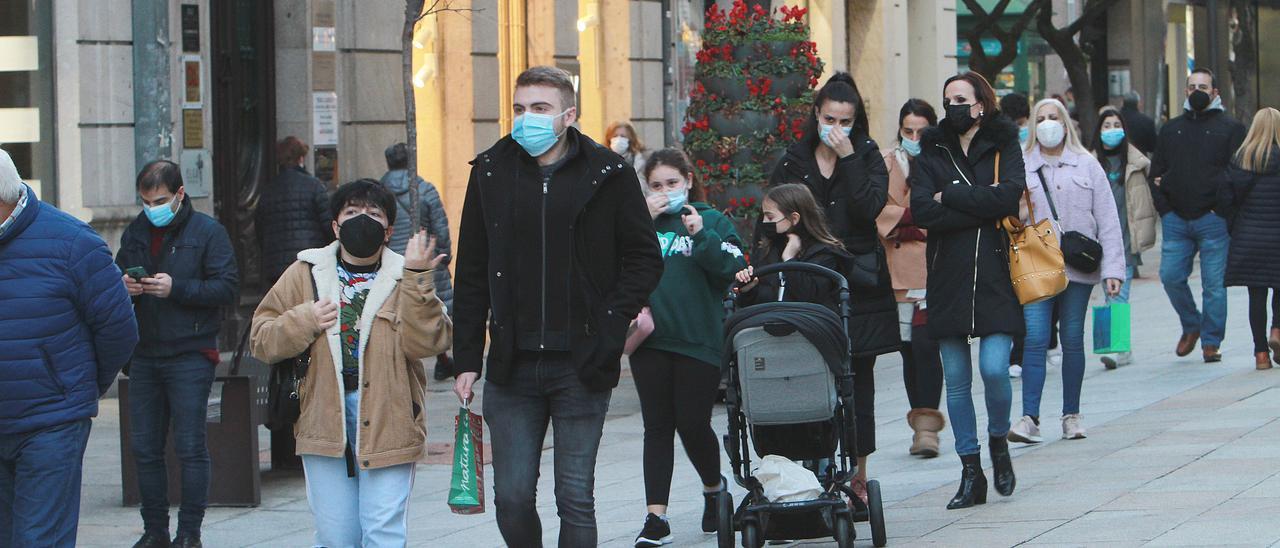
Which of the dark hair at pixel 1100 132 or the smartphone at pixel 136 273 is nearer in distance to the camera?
the smartphone at pixel 136 273

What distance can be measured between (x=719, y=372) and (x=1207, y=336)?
7.02 metres

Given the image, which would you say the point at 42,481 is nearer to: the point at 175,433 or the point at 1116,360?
the point at 175,433

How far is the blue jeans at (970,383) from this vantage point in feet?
29.3

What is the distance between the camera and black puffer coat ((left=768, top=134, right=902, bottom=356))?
29.3 ft

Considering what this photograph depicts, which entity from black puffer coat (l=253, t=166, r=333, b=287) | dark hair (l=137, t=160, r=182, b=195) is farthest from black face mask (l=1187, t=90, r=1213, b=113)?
dark hair (l=137, t=160, r=182, b=195)

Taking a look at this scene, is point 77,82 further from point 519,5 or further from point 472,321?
point 472,321

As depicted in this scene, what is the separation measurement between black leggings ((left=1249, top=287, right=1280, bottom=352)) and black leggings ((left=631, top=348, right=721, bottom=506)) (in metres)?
6.55

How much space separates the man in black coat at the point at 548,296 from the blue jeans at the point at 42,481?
1.31m

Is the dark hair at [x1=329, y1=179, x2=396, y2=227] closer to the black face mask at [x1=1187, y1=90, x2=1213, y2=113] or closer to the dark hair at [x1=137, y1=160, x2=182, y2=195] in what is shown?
the dark hair at [x1=137, y1=160, x2=182, y2=195]

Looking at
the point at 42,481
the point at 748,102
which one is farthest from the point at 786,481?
the point at 748,102

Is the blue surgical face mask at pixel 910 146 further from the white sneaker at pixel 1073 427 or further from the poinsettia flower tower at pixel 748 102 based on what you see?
the poinsettia flower tower at pixel 748 102

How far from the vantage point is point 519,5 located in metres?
20.4

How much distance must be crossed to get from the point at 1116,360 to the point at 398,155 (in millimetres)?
5486

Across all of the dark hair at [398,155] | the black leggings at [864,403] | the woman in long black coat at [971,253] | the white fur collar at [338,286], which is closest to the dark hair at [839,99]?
the woman in long black coat at [971,253]
